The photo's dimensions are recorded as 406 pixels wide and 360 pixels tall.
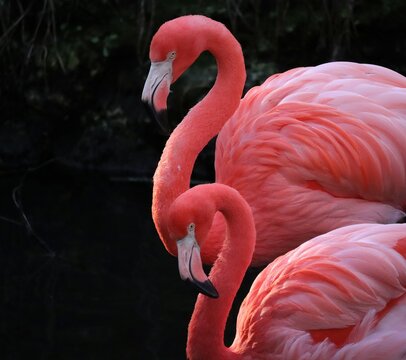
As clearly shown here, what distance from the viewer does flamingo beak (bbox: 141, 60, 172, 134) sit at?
433 centimetres

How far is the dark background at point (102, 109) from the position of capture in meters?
5.81

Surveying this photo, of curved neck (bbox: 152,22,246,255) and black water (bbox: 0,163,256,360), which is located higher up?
curved neck (bbox: 152,22,246,255)

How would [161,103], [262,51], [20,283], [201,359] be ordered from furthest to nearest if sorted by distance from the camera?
[262,51] → [20,283] → [161,103] → [201,359]

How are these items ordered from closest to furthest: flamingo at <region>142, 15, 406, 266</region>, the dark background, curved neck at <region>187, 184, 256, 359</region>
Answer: curved neck at <region>187, 184, 256, 359</region> → flamingo at <region>142, 15, 406, 266</region> → the dark background

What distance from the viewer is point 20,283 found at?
551cm

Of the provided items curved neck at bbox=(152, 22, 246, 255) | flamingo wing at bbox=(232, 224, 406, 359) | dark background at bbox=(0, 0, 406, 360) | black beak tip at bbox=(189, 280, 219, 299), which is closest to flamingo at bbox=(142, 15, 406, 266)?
curved neck at bbox=(152, 22, 246, 255)

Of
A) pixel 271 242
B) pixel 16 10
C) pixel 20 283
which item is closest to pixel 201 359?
pixel 271 242

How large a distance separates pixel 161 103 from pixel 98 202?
2.36 m

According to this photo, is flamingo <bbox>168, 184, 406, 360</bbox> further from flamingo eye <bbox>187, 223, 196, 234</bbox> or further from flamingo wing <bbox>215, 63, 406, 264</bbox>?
flamingo wing <bbox>215, 63, 406, 264</bbox>

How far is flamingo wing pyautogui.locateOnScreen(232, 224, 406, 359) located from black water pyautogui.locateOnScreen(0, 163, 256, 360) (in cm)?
109

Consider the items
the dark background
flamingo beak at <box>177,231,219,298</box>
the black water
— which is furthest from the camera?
the dark background

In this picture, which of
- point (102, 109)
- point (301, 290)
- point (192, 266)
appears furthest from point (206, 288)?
point (102, 109)

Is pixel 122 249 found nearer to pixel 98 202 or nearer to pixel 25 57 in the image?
pixel 98 202

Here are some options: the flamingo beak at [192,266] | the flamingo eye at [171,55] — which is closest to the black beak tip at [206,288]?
the flamingo beak at [192,266]
